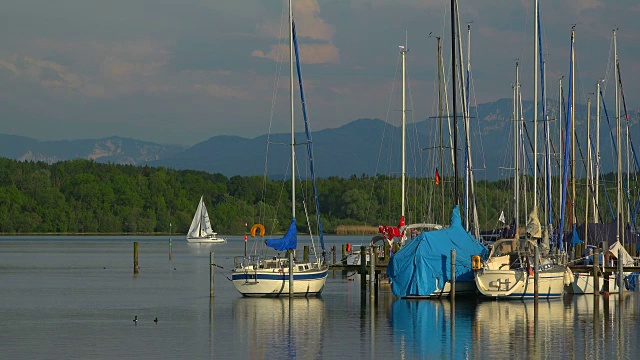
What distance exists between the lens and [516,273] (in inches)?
1993

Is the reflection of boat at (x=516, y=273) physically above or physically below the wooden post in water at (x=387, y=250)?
below

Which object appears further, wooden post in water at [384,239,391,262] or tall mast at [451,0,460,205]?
wooden post in water at [384,239,391,262]

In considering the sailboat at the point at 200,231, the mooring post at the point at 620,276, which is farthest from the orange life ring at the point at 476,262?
the sailboat at the point at 200,231

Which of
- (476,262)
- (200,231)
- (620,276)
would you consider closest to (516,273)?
(476,262)

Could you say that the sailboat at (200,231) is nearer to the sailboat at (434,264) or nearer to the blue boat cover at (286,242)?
the blue boat cover at (286,242)

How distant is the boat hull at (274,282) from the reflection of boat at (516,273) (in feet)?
25.7

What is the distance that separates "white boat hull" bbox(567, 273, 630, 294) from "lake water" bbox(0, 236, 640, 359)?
2.48 feet

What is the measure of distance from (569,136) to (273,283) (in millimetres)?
18413

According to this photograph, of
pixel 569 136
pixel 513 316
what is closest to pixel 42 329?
pixel 513 316

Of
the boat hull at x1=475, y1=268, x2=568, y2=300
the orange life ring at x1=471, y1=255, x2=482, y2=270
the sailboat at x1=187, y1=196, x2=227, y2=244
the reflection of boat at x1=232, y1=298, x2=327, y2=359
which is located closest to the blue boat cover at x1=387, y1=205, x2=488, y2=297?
the orange life ring at x1=471, y1=255, x2=482, y2=270

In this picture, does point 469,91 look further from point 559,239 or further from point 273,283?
point 273,283

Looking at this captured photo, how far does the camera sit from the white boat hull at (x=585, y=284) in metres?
55.6

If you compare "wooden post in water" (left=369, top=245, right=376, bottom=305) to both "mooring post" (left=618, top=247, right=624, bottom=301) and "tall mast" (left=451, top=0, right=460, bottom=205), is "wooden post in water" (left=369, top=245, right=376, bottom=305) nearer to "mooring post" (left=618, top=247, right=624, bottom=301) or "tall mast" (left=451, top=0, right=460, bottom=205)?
"tall mast" (left=451, top=0, right=460, bottom=205)

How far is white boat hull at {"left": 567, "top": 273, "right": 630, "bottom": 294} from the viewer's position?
55594 mm
